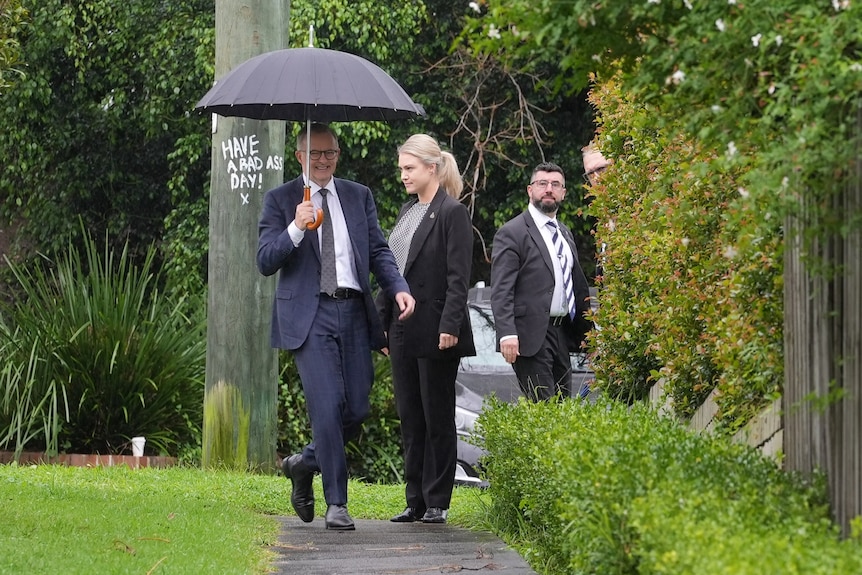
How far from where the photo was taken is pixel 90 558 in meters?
5.46

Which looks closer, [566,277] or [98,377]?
[566,277]

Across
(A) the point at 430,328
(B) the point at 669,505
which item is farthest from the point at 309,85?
(B) the point at 669,505

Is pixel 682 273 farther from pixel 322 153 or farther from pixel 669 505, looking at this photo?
pixel 669 505

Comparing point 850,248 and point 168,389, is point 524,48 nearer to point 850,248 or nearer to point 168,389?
point 850,248

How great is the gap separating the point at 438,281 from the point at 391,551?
1724 mm

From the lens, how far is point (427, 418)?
7.51m

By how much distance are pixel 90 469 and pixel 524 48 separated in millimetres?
6461

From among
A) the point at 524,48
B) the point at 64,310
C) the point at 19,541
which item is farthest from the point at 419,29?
the point at 524,48

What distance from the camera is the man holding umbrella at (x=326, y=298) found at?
23.1 feet

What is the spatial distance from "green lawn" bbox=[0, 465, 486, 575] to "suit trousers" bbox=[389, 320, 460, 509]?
0.24 m

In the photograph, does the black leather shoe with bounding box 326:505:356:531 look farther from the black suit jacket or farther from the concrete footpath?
the black suit jacket

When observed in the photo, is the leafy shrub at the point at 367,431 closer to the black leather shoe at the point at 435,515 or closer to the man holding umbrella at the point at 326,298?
the black leather shoe at the point at 435,515

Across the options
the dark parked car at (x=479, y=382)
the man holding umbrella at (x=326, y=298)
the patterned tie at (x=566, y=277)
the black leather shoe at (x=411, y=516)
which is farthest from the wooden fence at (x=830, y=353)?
the dark parked car at (x=479, y=382)

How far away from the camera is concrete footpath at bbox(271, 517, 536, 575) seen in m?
5.82
